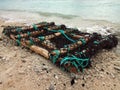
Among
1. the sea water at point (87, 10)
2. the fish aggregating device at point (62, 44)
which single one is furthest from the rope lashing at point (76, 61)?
the sea water at point (87, 10)

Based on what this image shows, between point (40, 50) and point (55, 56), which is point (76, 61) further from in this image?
point (40, 50)

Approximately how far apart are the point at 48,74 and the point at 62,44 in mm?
1408

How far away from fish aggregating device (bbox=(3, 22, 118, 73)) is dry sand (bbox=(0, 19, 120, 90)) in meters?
0.19

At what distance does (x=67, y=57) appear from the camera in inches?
170

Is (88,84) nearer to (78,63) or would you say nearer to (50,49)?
(78,63)

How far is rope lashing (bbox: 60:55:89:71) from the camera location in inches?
166

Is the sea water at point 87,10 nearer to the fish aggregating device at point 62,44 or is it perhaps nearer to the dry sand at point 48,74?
the fish aggregating device at point 62,44

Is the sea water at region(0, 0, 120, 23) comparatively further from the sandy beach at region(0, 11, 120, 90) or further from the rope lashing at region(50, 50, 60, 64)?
the rope lashing at region(50, 50, 60, 64)

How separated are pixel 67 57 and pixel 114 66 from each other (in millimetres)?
1345

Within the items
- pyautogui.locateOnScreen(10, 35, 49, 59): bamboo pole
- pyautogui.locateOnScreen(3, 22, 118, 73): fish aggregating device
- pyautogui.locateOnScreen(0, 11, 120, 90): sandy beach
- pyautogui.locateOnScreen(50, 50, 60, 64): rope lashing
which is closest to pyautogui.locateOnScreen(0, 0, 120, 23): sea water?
pyautogui.locateOnScreen(3, 22, 118, 73): fish aggregating device

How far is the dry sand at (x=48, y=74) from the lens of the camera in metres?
3.90

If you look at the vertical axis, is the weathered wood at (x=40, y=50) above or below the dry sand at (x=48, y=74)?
above

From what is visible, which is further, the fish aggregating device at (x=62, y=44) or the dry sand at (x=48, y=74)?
the fish aggregating device at (x=62, y=44)

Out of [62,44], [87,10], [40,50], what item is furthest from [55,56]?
[87,10]
